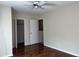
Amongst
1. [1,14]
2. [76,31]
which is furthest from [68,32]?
[1,14]

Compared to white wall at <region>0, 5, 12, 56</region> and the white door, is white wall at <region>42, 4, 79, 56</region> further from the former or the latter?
white wall at <region>0, 5, 12, 56</region>

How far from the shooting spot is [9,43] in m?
4.32

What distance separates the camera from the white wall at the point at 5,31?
413 cm

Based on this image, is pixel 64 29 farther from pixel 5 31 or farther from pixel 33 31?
pixel 5 31

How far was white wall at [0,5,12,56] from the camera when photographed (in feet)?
13.5

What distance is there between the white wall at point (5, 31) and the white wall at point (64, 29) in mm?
2575

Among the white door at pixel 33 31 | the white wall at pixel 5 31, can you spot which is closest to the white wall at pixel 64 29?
the white door at pixel 33 31

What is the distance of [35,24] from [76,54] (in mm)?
3722

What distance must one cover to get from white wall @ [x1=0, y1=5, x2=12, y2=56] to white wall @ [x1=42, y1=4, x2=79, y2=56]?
257cm

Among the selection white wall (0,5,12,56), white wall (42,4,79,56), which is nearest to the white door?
white wall (42,4,79,56)

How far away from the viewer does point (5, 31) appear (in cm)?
422

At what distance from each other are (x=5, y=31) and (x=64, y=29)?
2848 millimetres

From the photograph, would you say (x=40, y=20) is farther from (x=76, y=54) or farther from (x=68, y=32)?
(x=76, y=54)

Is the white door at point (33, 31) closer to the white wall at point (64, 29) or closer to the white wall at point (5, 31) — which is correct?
the white wall at point (64, 29)
